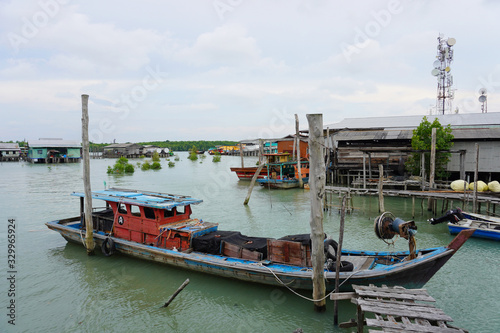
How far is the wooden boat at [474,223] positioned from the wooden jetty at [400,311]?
7.92 meters

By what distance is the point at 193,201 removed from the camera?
1253 cm

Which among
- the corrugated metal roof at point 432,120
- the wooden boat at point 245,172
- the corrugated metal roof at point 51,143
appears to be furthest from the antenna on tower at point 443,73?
the corrugated metal roof at point 51,143

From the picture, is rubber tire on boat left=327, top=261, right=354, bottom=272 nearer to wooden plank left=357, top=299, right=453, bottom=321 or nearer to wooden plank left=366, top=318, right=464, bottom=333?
wooden plank left=357, top=299, right=453, bottom=321

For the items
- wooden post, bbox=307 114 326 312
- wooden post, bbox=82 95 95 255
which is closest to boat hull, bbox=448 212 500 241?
wooden post, bbox=307 114 326 312

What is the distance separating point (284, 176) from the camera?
34.9 metres

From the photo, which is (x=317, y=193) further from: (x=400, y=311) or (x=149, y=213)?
(x=149, y=213)

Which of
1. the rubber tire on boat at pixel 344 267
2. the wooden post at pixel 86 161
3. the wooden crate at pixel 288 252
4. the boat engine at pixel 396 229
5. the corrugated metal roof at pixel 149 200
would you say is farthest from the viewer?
the wooden post at pixel 86 161

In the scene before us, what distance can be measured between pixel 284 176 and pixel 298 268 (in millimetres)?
25887

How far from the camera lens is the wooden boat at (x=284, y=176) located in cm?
3272

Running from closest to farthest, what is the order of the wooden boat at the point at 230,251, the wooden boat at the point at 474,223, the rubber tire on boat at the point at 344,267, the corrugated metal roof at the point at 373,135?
the wooden boat at the point at 230,251 < the rubber tire on boat at the point at 344,267 < the wooden boat at the point at 474,223 < the corrugated metal roof at the point at 373,135

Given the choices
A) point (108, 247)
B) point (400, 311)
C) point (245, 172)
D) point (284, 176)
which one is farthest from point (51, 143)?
point (400, 311)

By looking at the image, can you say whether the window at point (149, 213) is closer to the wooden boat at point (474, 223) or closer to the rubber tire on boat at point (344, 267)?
the rubber tire on boat at point (344, 267)

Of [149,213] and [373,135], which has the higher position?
[373,135]

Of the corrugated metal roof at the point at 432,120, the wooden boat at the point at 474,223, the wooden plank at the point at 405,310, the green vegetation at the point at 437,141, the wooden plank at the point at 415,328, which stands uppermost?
the corrugated metal roof at the point at 432,120
